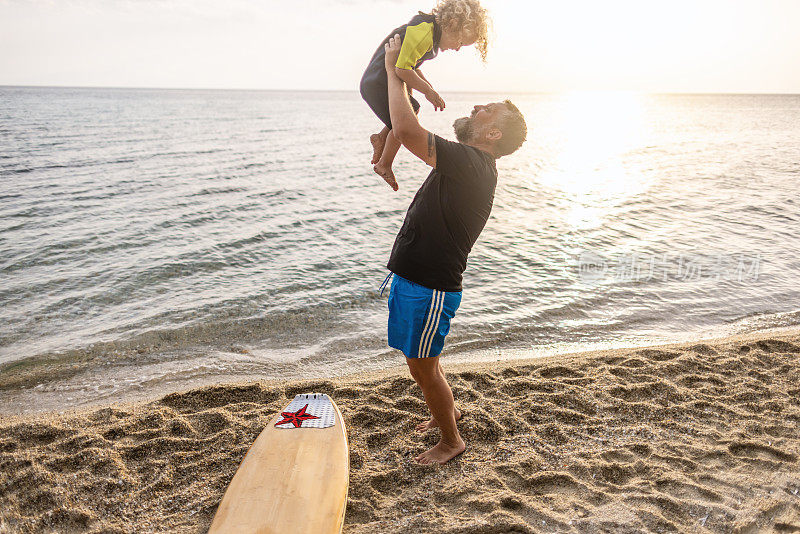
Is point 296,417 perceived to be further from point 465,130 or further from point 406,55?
point 406,55

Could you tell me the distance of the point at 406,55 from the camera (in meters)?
3.02

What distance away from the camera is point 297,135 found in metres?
36.1

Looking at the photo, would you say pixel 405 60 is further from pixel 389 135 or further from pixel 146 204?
pixel 146 204

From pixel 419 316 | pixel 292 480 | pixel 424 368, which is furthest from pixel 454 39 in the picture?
pixel 292 480

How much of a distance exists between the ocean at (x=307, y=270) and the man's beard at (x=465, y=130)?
139 inches

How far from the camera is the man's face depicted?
3205mm

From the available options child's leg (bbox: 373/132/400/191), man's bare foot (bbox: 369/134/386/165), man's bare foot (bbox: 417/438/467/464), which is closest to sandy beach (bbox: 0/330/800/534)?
man's bare foot (bbox: 417/438/467/464)

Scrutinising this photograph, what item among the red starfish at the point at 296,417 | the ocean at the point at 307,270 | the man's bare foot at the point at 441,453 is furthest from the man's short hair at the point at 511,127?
the ocean at the point at 307,270

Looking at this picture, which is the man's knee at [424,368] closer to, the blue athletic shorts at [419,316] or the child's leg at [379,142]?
the blue athletic shorts at [419,316]

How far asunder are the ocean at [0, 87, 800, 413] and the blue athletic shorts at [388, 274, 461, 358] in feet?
9.49

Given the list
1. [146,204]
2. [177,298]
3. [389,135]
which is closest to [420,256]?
[389,135]

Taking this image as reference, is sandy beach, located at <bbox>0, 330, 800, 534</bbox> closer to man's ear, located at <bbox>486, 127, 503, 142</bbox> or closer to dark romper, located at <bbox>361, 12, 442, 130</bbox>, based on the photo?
man's ear, located at <bbox>486, 127, 503, 142</bbox>

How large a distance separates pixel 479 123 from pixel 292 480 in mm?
→ 2749

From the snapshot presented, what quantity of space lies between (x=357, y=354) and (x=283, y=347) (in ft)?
3.44
